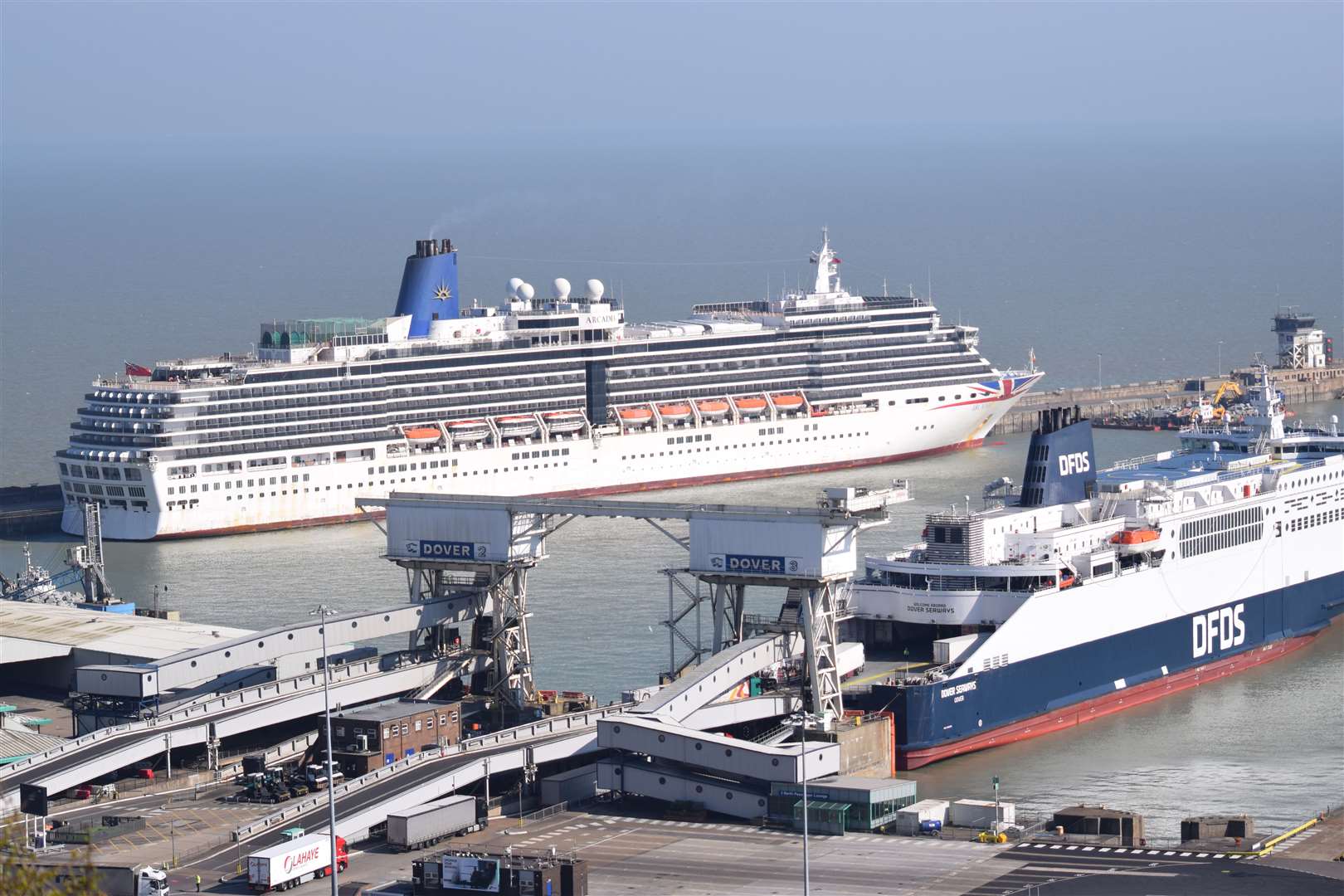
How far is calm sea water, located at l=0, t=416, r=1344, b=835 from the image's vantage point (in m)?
43.3

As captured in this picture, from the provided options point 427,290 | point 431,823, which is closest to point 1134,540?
point 431,823

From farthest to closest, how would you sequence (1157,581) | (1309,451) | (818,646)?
(1309,451)
(1157,581)
(818,646)

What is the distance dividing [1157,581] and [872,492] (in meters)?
10.2

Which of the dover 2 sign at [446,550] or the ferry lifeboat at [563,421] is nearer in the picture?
the dover 2 sign at [446,550]

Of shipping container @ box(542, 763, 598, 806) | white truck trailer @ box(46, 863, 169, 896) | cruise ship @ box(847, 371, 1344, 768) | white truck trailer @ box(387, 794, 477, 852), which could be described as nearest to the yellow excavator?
cruise ship @ box(847, 371, 1344, 768)

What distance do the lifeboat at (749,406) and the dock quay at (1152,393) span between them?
1188 cm

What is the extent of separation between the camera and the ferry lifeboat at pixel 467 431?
261 feet

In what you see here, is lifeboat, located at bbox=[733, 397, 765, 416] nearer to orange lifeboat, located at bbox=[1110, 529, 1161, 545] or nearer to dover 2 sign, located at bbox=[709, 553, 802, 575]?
orange lifeboat, located at bbox=[1110, 529, 1161, 545]

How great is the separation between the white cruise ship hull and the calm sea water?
1237mm

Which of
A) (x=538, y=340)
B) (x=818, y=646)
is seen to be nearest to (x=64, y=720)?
(x=818, y=646)

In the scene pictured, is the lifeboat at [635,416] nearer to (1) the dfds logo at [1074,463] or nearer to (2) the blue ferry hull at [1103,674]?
(2) the blue ferry hull at [1103,674]

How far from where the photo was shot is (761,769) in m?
39.6

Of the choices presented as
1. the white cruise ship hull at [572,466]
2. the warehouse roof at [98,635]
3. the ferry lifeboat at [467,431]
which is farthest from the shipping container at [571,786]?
the ferry lifeboat at [467,431]

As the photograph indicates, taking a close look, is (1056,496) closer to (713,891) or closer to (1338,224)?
(713,891)
